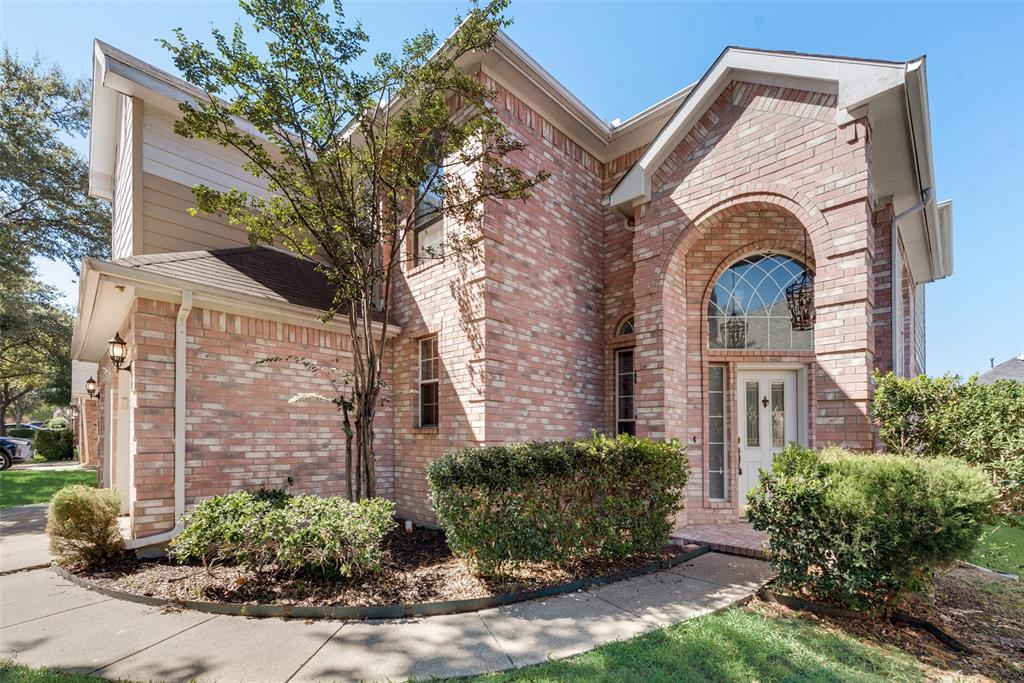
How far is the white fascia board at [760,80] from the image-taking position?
16.5 ft

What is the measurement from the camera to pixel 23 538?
6613mm

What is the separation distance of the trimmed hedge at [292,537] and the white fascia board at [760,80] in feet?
19.1

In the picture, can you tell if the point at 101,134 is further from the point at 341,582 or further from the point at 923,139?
the point at 923,139

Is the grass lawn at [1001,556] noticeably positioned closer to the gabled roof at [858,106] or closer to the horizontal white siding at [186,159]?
the gabled roof at [858,106]

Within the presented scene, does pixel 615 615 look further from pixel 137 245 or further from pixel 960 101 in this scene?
pixel 960 101

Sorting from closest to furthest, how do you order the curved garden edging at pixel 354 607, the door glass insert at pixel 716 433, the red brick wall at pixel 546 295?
the curved garden edging at pixel 354 607, the red brick wall at pixel 546 295, the door glass insert at pixel 716 433

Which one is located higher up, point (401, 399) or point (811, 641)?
point (401, 399)

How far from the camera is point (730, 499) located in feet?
22.1

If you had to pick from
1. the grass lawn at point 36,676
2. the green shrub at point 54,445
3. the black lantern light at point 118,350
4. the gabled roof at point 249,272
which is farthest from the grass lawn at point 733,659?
the green shrub at point 54,445

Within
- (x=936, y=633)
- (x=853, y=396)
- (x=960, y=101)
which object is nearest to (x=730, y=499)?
(x=853, y=396)

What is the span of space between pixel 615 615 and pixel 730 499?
148 inches

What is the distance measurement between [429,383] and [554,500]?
342 centimetres

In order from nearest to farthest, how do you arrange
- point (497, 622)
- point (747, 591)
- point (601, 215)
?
point (497, 622), point (747, 591), point (601, 215)

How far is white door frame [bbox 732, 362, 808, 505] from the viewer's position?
22.0 ft
